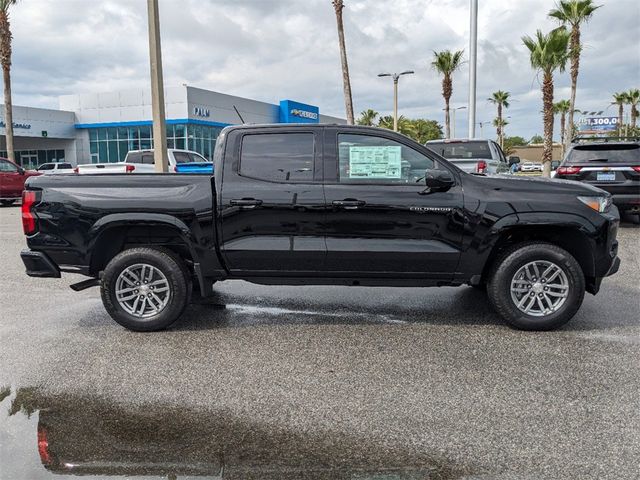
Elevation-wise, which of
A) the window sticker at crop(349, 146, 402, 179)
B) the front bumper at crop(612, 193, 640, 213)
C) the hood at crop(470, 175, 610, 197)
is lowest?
the front bumper at crop(612, 193, 640, 213)

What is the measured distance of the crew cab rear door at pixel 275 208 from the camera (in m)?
5.21

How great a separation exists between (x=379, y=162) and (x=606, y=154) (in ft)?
27.1

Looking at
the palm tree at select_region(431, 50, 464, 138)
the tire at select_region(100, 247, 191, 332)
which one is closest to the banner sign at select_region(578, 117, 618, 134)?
the palm tree at select_region(431, 50, 464, 138)

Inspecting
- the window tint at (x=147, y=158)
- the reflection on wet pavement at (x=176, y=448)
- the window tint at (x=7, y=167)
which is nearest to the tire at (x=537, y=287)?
the reflection on wet pavement at (x=176, y=448)

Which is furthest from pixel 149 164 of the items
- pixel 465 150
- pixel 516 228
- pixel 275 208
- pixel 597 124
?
pixel 597 124

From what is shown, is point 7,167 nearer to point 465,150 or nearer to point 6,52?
point 6,52

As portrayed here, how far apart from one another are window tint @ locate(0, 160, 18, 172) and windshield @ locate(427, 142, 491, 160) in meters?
14.4

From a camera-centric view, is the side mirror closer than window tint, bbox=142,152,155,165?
Yes

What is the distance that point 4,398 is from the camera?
388cm

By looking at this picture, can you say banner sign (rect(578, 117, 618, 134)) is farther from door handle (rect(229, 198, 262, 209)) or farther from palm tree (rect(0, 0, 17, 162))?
door handle (rect(229, 198, 262, 209))

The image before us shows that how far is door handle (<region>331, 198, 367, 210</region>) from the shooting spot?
5.16 m

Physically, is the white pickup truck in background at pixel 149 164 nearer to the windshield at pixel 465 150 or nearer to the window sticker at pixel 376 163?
the windshield at pixel 465 150

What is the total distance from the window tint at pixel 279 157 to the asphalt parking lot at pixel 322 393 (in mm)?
1473

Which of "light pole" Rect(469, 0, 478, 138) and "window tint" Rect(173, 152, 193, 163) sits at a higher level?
"light pole" Rect(469, 0, 478, 138)
